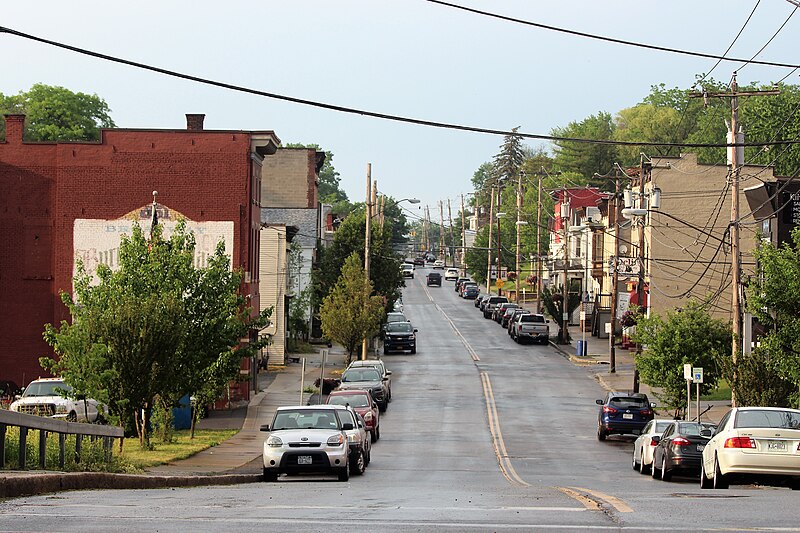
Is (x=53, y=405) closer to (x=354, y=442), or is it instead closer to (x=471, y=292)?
(x=354, y=442)

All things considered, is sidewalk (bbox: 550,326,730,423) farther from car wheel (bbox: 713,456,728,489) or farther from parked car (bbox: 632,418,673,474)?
car wheel (bbox: 713,456,728,489)

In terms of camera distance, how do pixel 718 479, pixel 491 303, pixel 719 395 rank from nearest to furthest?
pixel 718 479 → pixel 719 395 → pixel 491 303

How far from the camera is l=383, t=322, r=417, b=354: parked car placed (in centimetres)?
6969

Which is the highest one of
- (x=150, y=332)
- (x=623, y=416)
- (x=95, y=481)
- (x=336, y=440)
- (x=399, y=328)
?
(x=150, y=332)

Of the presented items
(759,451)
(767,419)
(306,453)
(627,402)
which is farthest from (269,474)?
(627,402)

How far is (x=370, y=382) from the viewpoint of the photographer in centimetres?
4459

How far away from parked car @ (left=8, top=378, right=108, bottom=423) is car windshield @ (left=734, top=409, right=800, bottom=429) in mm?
17889

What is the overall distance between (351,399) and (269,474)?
13.2m

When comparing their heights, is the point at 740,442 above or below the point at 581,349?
above

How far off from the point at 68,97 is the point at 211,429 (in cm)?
6847

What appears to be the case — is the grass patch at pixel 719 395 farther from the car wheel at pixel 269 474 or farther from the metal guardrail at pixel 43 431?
the metal guardrail at pixel 43 431

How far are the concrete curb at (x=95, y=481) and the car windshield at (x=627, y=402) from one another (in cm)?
1767

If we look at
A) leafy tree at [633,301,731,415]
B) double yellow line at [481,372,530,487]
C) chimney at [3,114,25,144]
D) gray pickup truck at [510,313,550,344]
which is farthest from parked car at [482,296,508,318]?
leafy tree at [633,301,731,415]

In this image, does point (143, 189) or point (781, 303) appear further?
point (143, 189)
